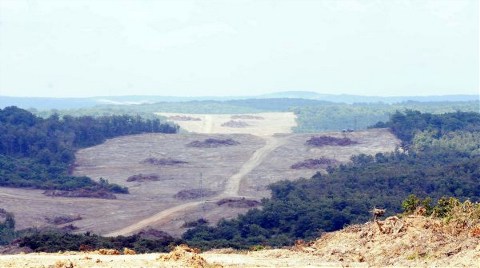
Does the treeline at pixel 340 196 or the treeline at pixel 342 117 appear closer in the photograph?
the treeline at pixel 340 196

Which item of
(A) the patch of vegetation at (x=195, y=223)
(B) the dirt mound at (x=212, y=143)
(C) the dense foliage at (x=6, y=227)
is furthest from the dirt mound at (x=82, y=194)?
(B) the dirt mound at (x=212, y=143)

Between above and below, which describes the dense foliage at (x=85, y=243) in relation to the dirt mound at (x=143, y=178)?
above

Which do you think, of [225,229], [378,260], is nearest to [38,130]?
[225,229]

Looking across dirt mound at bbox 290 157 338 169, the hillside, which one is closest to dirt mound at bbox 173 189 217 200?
dirt mound at bbox 290 157 338 169

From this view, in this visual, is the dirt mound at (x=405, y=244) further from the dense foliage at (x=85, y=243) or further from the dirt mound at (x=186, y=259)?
the dense foliage at (x=85, y=243)

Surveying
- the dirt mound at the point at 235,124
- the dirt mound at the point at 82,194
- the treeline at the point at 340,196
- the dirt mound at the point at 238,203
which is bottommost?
the dirt mound at the point at 235,124

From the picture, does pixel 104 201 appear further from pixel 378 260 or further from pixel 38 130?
pixel 378 260

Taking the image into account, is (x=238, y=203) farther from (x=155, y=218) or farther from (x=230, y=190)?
(x=230, y=190)
